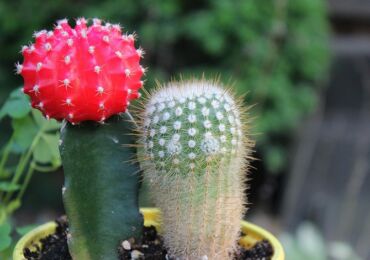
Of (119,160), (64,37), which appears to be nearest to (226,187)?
(119,160)

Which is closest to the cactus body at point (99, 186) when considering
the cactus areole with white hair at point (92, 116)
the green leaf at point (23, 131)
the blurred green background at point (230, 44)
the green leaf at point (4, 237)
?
the cactus areole with white hair at point (92, 116)

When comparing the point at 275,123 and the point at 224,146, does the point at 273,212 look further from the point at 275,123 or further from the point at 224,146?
the point at 224,146

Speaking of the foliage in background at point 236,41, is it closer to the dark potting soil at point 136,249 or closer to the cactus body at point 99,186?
the dark potting soil at point 136,249

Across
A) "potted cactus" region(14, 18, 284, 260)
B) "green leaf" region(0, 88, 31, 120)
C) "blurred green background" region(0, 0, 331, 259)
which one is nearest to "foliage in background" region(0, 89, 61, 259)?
"green leaf" region(0, 88, 31, 120)

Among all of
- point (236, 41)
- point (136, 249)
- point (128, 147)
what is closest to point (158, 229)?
point (136, 249)

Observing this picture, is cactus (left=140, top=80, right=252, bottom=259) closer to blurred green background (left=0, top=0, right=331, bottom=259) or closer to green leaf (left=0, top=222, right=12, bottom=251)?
green leaf (left=0, top=222, right=12, bottom=251)

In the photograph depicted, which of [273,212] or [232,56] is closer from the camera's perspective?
[232,56]
